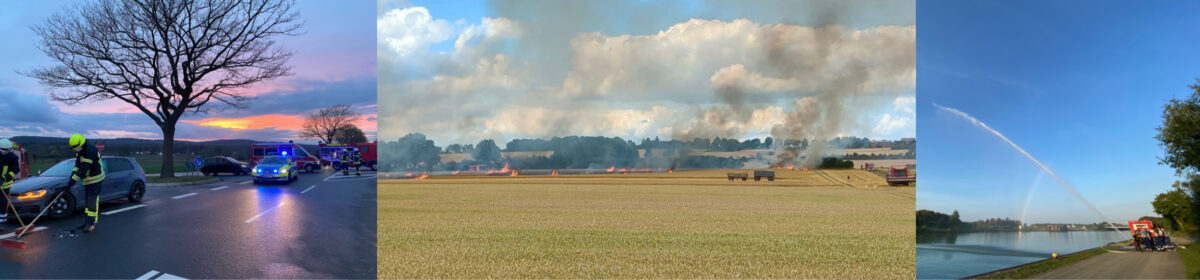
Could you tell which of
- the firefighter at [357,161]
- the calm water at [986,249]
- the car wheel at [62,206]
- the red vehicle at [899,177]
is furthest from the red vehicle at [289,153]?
the red vehicle at [899,177]

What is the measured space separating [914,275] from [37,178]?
17634 mm

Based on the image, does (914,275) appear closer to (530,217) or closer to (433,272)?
(433,272)

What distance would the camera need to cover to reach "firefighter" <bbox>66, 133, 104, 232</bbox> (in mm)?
10547

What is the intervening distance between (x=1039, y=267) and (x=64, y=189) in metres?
19.1

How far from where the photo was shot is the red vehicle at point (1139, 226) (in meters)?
12.7

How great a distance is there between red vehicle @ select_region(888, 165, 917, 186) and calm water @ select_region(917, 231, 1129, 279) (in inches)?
1578

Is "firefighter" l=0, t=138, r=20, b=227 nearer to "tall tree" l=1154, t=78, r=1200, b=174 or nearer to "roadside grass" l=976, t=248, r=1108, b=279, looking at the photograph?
"roadside grass" l=976, t=248, r=1108, b=279

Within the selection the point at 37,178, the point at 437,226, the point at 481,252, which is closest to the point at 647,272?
the point at 481,252

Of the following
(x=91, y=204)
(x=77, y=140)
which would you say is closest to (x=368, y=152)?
(x=77, y=140)

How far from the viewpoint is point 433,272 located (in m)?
8.42

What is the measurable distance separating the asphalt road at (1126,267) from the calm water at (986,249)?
1.22 feet

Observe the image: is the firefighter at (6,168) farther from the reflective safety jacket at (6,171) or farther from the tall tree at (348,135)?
the tall tree at (348,135)

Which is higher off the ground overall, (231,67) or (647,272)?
(231,67)

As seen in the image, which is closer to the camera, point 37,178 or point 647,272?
point 647,272
